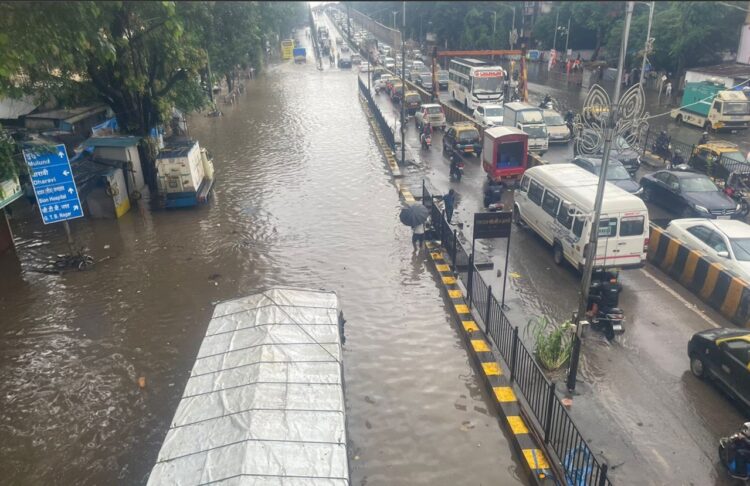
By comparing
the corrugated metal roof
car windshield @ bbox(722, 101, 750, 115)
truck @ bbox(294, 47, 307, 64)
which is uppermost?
truck @ bbox(294, 47, 307, 64)

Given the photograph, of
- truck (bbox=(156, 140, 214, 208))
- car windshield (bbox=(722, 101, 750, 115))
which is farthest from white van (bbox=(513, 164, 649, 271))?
car windshield (bbox=(722, 101, 750, 115))

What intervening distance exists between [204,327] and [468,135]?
663 inches

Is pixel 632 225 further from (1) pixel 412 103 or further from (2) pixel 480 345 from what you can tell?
(1) pixel 412 103

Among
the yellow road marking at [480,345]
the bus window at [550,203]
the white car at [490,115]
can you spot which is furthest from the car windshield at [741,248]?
the white car at [490,115]

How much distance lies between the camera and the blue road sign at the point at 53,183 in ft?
39.5

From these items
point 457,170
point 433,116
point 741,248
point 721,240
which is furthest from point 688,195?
point 433,116

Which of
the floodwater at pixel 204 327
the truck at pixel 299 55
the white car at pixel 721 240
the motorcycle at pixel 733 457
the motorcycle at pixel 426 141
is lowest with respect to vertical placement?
the floodwater at pixel 204 327

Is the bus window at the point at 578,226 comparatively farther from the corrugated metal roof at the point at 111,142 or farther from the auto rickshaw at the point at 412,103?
the auto rickshaw at the point at 412,103

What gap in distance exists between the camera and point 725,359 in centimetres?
823

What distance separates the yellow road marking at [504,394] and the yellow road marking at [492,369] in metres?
0.38

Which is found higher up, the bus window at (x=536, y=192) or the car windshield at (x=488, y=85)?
the car windshield at (x=488, y=85)

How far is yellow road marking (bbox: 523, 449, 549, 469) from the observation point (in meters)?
7.16

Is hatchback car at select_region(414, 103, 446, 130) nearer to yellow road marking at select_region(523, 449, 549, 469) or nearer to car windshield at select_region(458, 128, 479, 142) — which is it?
car windshield at select_region(458, 128, 479, 142)

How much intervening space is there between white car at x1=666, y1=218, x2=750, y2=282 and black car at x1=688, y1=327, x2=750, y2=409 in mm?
2772
